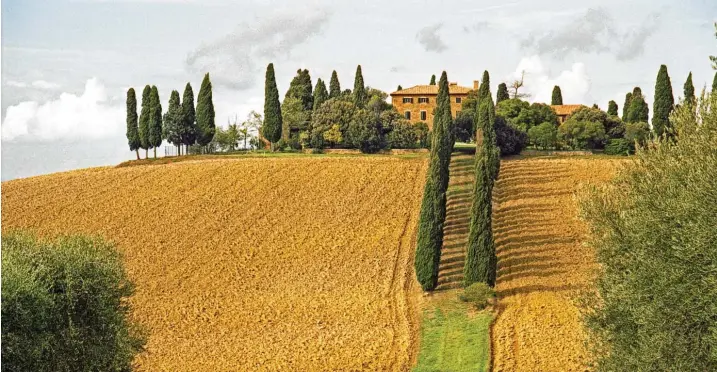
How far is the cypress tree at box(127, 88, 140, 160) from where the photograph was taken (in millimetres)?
90875

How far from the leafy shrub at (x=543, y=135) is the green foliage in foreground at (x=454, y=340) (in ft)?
159

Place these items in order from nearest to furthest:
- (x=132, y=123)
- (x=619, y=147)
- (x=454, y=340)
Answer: (x=454, y=340) → (x=619, y=147) → (x=132, y=123)

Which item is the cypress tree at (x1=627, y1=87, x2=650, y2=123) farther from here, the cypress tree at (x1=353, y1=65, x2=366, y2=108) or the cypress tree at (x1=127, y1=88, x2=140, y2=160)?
the cypress tree at (x1=127, y1=88, x2=140, y2=160)

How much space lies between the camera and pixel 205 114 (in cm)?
9425

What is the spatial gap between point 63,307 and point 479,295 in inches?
845

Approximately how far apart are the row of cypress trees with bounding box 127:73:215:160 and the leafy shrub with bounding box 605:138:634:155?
42783 millimetres

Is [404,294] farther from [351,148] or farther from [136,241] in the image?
[351,148]

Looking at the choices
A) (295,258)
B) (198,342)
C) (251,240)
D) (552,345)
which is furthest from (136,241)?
(552,345)

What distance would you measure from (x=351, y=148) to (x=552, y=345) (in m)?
53.3

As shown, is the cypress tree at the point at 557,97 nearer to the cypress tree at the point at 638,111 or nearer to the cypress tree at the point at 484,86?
the cypress tree at the point at 638,111

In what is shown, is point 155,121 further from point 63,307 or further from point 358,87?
point 63,307

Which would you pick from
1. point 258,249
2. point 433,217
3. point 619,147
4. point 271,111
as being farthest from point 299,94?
point 433,217

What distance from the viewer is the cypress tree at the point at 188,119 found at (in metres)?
93.2

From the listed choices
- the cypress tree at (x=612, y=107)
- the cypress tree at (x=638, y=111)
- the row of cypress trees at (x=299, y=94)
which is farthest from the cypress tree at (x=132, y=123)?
the cypress tree at (x=612, y=107)
